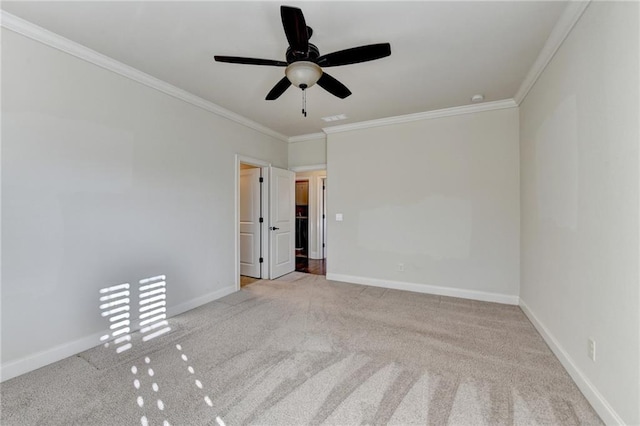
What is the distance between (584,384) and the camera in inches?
74.8

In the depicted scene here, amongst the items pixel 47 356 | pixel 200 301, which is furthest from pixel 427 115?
pixel 47 356

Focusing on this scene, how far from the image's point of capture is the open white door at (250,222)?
16.6 ft

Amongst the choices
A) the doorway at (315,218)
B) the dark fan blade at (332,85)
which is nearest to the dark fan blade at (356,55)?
the dark fan blade at (332,85)

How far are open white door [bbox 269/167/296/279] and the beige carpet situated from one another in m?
1.87

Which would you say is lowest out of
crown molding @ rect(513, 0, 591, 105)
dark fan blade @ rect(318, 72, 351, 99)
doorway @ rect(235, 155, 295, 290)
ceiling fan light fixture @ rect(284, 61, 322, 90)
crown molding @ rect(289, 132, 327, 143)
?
doorway @ rect(235, 155, 295, 290)

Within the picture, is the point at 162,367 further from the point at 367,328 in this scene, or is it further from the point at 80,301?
the point at 367,328

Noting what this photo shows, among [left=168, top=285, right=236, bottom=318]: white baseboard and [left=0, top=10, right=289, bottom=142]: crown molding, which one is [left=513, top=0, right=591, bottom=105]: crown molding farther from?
[left=168, top=285, right=236, bottom=318]: white baseboard

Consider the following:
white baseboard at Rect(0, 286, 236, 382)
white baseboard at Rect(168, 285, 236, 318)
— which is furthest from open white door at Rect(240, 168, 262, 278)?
white baseboard at Rect(0, 286, 236, 382)

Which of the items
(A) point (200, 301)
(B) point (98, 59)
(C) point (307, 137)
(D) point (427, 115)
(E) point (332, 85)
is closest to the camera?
(E) point (332, 85)

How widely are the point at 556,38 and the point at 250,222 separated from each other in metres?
4.59

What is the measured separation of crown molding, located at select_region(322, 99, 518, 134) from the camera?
12.2 ft

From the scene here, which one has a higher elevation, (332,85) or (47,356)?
(332,85)

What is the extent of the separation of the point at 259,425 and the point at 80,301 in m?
2.07

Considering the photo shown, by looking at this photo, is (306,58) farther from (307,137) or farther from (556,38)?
(307,137)
